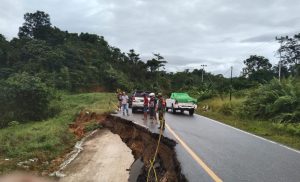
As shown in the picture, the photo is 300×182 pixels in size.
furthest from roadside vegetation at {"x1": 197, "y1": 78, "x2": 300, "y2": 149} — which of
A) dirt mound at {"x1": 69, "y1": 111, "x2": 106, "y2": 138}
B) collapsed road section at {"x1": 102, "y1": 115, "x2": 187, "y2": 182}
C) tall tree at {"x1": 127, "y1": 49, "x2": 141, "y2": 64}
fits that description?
tall tree at {"x1": 127, "y1": 49, "x2": 141, "y2": 64}

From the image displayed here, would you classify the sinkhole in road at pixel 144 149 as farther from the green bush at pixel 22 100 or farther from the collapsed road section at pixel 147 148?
the green bush at pixel 22 100

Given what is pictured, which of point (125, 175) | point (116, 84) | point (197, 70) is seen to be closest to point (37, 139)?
point (125, 175)

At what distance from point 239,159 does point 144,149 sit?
7.27m

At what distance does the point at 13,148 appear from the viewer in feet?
64.0

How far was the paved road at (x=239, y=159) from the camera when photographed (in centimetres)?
848

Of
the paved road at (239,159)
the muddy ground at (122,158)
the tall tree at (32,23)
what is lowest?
the muddy ground at (122,158)

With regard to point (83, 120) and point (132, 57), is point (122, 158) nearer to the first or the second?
point (83, 120)

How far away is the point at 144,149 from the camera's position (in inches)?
682

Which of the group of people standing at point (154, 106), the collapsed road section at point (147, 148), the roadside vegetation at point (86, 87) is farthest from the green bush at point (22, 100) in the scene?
the group of people standing at point (154, 106)

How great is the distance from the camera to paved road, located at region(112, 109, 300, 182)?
8.48 meters

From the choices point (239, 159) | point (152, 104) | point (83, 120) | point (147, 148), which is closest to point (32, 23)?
point (83, 120)

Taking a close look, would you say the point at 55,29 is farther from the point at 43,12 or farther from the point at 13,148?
the point at 13,148

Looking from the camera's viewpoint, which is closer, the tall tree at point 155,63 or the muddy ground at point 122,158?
the muddy ground at point 122,158

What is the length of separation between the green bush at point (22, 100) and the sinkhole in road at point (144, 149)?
353 inches
